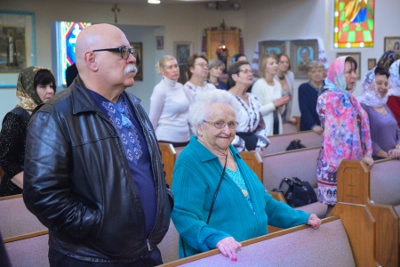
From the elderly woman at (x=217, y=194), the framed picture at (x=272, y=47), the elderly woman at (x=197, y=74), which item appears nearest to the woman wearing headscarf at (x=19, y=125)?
the elderly woman at (x=217, y=194)

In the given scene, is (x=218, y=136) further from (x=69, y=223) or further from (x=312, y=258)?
(x=69, y=223)

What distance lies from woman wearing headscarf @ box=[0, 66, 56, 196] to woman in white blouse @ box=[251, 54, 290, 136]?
3013 millimetres

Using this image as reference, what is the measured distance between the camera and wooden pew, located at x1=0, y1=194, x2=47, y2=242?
11.7ft

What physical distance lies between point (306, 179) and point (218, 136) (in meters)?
3.01

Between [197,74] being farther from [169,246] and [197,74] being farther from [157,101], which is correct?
[169,246]

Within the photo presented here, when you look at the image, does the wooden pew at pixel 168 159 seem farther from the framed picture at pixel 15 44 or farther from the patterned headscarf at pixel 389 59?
the framed picture at pixel 15 44

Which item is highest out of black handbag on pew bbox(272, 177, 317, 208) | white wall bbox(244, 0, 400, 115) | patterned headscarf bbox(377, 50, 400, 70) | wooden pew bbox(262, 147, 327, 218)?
white wall bbox(244, 0, 400, 115)

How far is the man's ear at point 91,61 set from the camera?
2221 millimetres

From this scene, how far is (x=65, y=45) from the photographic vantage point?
11.9 m

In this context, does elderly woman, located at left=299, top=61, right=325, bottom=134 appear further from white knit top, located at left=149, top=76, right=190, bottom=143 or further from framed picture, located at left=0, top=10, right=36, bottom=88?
framed picture, located at left=0, top=10, right=36, bottom=88

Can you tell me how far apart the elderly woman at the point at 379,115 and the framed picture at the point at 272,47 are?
568 cm

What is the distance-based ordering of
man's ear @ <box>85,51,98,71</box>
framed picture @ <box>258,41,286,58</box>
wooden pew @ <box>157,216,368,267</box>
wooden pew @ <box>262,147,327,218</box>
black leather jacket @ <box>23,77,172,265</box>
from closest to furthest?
black leather jacket @ <box>23,77,172,265</box> < man's ear @ <box>85,51,98,71</box> < wooden pew @ <box>157,216,368,267</box> < wooden pew @ <box>262,147,327,218</box> < framed picture @ <box>258,41,286,58</box>

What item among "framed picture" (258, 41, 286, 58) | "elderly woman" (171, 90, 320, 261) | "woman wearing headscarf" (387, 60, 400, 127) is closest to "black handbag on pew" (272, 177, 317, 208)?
"woman wearing headscarf" (387, 60, 400, 127)

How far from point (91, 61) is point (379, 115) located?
381cm
